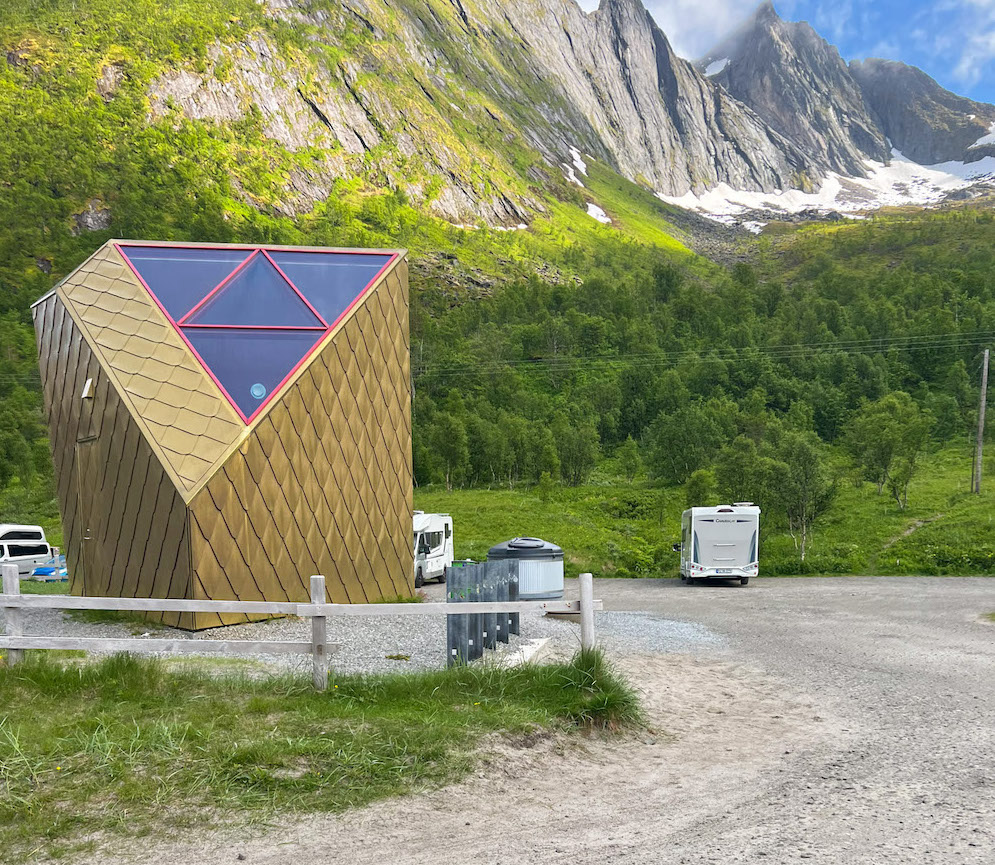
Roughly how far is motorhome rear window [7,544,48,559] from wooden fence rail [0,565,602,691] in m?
22.1

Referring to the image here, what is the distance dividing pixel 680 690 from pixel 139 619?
10152mm

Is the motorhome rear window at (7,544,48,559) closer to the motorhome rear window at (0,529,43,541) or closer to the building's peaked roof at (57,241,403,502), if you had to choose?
the motorhome rear window at (0,529,43,541)

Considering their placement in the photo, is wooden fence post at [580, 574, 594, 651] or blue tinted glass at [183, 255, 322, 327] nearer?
wooden fence post at [580, 574, 594, 651]

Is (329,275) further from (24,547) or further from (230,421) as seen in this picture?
(24,547)

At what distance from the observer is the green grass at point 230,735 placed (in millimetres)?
5031

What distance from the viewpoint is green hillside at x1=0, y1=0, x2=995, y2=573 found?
41.1 meters

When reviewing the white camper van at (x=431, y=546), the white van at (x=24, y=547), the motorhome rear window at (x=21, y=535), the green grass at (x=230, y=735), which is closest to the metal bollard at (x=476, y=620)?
the green grass at (x=230, y=735)

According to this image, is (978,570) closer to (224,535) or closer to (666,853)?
(224,535)

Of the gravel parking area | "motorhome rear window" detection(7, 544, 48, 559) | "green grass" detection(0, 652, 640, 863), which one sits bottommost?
the gravel parking area

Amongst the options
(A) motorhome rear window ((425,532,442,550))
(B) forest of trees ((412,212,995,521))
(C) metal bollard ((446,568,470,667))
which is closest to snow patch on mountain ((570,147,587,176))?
(B) forest of trees ((412,212,995,521))

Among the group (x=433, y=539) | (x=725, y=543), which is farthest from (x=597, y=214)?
(x=433, y=539)

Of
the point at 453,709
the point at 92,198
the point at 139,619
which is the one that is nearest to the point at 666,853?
the point at 453,709

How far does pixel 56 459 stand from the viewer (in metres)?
17.2

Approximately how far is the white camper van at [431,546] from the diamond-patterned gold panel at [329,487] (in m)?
7.05
